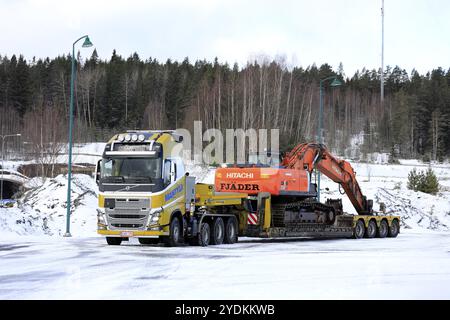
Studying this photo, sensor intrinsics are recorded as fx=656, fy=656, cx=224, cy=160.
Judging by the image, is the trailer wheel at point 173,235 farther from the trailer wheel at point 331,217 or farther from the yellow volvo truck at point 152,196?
the trailer wheel at point 331,217

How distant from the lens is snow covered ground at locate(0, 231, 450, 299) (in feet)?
34.9

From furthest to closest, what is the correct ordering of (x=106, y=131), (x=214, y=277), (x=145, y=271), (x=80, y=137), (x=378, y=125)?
(x=378, y=125)
(x=106, y=131)
(x=80, y=137)
(x=145, y=271)
(x=214, y=277)

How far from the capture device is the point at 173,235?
20.8 meters

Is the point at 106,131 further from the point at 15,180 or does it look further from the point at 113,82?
the point at 15,180

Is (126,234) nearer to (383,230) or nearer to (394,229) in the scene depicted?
(383,230)

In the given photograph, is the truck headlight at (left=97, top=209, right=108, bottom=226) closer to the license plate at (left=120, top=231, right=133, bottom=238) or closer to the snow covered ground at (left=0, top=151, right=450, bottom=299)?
the license plate at (left=120, top=231, right=133, bottom=238)

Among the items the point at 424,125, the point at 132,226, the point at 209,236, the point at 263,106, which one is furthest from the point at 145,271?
the point at 424,125

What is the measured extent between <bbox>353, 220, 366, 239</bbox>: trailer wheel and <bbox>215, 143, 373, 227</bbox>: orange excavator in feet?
3.74

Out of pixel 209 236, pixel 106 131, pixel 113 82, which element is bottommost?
pixel 209 236

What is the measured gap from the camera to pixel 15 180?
2530 inches

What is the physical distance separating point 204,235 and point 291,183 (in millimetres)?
5613

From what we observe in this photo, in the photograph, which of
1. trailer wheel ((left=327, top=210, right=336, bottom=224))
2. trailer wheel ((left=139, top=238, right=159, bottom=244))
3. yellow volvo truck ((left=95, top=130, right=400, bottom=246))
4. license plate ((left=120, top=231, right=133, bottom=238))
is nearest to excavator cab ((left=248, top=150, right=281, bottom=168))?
yellow volvo truck ((left=95, top=130, right=400, bottom=246))
